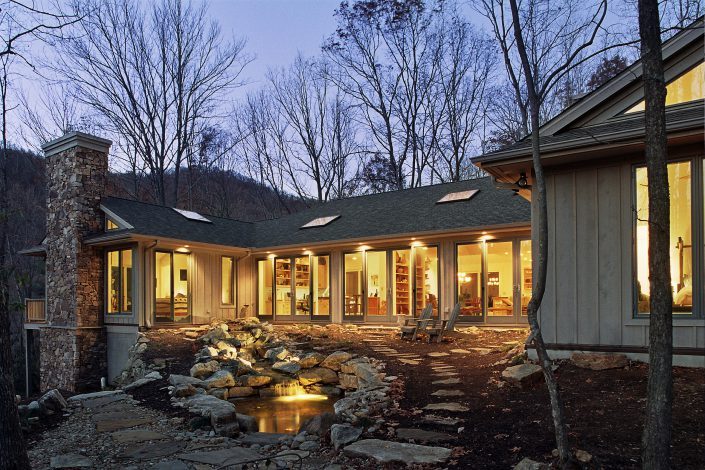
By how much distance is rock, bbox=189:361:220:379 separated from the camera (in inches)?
367

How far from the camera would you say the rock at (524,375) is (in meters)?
6.16

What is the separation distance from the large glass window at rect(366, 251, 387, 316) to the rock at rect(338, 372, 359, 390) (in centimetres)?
526

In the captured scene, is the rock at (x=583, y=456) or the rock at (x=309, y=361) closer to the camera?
the rock at (x=583, y=456)

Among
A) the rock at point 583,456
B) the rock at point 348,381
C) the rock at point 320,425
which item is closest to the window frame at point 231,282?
the rock at point 348,381

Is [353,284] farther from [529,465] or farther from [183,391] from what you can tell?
[529,465]

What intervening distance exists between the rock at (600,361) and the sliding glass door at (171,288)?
10979mm

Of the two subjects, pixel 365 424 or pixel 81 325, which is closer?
pixel 365 424

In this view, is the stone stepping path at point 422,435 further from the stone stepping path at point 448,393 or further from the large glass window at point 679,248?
the large glass window at point 679,248

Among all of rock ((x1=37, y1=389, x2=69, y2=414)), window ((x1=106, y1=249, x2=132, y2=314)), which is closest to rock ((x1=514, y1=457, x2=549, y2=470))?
rock ((x1=37, y1=389, x2=69, y2=414))

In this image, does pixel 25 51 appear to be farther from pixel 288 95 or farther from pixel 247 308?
pixel 288 95

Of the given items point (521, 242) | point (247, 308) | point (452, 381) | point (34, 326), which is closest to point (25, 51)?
point (452, 381)

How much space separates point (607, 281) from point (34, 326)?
17.0m

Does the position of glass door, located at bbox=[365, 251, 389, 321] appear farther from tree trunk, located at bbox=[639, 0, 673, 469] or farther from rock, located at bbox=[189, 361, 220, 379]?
tree trunk, located at bbox=[639, 0, 673, 469]

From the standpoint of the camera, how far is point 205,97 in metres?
24.0
